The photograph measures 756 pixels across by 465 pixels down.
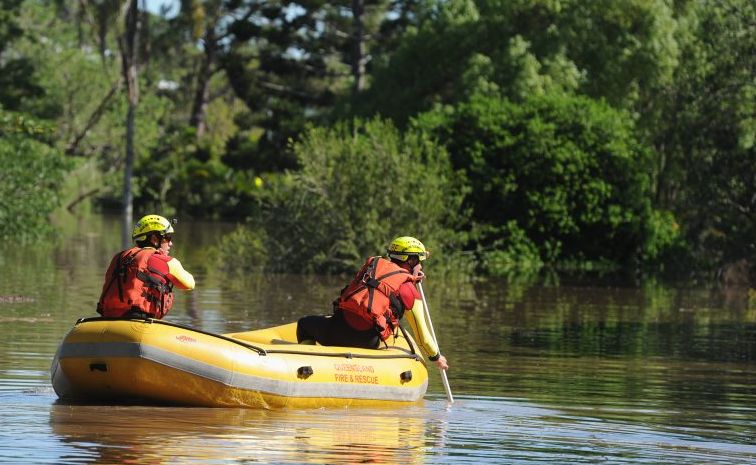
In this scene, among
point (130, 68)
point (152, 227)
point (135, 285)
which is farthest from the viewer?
point (130, 68)

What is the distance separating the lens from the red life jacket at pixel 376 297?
15289mm

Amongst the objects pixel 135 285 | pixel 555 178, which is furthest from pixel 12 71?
pixel 135 285

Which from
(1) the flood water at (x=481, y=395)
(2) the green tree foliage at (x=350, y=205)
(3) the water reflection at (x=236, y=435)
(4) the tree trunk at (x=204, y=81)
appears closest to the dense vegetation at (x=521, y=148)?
(2) the green tree foliage at (x=350, y=205)

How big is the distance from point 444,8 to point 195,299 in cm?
2605

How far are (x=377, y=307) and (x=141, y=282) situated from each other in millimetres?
2306

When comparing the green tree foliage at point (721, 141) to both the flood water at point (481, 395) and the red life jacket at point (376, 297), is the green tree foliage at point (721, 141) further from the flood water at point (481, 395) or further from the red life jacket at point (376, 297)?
the red life jacket at point (376, 297)

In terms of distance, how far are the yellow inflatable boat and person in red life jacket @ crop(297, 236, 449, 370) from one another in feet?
2.01

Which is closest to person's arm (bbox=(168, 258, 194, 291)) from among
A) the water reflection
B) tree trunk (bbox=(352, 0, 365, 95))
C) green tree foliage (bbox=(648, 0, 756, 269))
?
the water reflection

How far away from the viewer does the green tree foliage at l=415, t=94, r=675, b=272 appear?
4212cm

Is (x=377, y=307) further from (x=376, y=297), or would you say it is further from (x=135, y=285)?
(x=135, y=285)

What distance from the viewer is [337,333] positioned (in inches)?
615

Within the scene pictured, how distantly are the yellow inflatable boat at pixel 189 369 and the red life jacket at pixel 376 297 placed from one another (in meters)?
0.60

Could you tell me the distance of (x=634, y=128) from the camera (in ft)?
149

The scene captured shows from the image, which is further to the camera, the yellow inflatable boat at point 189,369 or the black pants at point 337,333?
the black pants at point 337,333
